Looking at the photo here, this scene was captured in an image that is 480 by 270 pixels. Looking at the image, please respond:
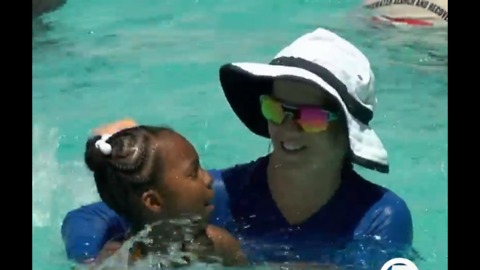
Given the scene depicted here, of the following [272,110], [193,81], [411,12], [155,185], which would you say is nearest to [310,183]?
[272,110]

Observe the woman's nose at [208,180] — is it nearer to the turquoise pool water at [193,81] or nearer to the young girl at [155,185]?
the young girl at [155,185]

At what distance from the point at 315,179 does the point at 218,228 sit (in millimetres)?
321

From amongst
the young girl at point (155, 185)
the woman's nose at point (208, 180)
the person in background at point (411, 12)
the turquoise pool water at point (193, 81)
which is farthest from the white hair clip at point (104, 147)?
the person in background at point (411, 12)

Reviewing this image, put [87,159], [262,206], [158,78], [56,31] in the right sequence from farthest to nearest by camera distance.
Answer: [56,31], [158,78], [262,206], [87,159]

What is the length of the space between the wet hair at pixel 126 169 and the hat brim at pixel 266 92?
36cm

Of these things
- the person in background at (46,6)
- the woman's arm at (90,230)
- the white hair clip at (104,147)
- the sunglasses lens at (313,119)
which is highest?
the sunglasses lens at (313,119)

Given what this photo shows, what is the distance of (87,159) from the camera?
288cm

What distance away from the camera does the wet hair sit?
2.82 m

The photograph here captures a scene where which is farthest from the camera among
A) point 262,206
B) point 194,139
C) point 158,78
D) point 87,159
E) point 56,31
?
point 56,31

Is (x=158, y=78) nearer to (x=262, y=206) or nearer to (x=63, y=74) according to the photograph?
(x=63, y=74)

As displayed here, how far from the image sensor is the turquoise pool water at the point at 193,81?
354 centimetres

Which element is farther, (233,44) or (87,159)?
(233,44)

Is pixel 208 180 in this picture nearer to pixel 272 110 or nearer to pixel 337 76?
pixel 272 110
